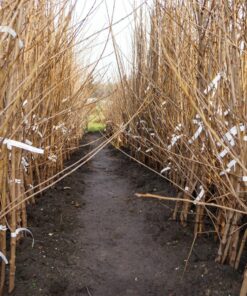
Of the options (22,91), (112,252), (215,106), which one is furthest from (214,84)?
(112,252)

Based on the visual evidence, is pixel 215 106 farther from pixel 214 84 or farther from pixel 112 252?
pixel 112 252

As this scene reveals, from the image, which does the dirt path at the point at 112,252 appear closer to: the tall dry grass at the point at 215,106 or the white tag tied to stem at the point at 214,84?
the tall dry grass at the point at 215,106

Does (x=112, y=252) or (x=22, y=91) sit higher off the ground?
(x=22, y=91)

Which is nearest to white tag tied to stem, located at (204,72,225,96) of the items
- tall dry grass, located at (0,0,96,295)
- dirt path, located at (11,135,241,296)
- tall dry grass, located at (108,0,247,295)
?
tall dry grass, located at (108,0,247,295)

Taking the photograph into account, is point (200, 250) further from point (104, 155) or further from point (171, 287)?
point (104, 155)

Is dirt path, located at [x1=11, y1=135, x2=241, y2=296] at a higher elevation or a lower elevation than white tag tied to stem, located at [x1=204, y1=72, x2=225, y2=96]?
lower

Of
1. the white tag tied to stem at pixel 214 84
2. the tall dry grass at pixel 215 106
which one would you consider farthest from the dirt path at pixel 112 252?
the white tag tied to stem at pixel 214 84

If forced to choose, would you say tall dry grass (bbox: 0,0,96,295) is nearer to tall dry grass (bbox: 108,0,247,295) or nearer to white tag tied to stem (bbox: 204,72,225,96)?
tall dry grass (bbox: 108,0,247,295)

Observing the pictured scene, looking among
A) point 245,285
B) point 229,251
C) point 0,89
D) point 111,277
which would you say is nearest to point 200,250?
point 229,251

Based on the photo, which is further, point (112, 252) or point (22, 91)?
point (112, 252)

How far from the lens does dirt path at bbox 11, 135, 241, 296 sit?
67.4 inches

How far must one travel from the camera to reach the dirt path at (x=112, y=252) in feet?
5.62

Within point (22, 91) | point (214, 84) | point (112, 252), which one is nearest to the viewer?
point (22, 91)

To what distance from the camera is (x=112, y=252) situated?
221 centimetres
